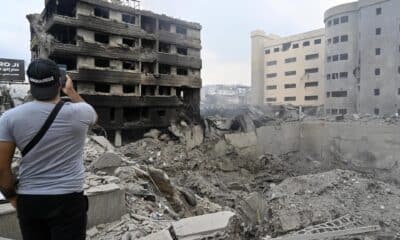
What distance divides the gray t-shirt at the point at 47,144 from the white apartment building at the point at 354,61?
3315cm

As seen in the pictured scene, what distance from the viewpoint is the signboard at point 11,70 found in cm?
2200

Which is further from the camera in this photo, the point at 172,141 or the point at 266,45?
the point at 266,45

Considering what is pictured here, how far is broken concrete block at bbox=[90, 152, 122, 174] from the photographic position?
697cm

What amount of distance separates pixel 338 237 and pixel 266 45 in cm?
4731

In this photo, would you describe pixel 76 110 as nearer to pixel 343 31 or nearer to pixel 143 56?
pixel 143 56

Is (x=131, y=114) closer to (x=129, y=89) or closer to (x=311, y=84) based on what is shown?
(x=129, y=89)

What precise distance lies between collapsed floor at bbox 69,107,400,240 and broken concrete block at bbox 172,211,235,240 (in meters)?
0.06

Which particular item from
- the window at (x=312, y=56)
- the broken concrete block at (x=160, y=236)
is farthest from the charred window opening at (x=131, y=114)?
the window at (x=312, y=56)

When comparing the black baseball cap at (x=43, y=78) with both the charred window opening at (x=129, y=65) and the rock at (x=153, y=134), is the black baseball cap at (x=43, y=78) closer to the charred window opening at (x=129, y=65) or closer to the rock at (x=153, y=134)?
the rock at (x=153, y=134)

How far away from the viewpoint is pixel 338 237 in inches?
253

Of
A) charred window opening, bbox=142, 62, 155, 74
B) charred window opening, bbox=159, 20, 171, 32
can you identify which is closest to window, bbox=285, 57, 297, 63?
charred window opening, bbox=159, 20, 171, 32

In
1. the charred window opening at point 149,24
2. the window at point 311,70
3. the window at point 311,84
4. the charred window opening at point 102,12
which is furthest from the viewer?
the window at point 311,70

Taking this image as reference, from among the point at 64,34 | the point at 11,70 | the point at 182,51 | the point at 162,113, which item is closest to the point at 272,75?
the point at 182,51

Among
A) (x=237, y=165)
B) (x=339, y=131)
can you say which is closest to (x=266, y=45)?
(x=339, y=131)
